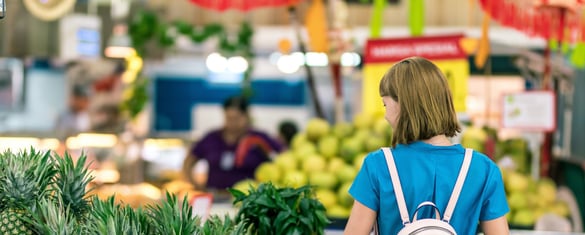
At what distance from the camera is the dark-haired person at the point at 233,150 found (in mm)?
6602

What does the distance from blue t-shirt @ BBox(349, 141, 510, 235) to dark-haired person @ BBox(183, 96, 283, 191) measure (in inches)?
160

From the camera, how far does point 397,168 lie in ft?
8.00

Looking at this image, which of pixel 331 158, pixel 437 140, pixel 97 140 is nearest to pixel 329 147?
pixel 331 158

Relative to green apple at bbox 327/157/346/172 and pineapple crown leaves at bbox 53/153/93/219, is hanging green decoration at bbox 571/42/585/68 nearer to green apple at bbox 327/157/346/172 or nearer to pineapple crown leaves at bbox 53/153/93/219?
green apple at bbox 327/157/346/172

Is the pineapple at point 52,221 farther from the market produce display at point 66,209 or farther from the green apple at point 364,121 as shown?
the green apple at point 364,121

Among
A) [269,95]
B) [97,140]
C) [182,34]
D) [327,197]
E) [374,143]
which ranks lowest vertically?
[97,140]

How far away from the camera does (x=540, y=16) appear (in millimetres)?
5012

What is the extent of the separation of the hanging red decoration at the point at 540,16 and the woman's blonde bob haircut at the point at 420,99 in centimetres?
236

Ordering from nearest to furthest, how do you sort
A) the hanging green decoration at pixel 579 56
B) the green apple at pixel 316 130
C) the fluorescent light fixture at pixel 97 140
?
the green apple at pixel 316 130, the hanging green decoration at pixel 579 56, the fluorescent light fixture at pixel 97 140

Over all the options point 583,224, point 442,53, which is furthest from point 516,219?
point 583,224

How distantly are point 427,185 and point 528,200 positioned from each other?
288cm

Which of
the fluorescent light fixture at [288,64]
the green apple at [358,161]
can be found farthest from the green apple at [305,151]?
the fluorescent light fixture at [288,64]

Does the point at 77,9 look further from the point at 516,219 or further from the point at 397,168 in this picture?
the point at 397,168

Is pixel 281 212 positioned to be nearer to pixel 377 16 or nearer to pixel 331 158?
pixel 331 158
